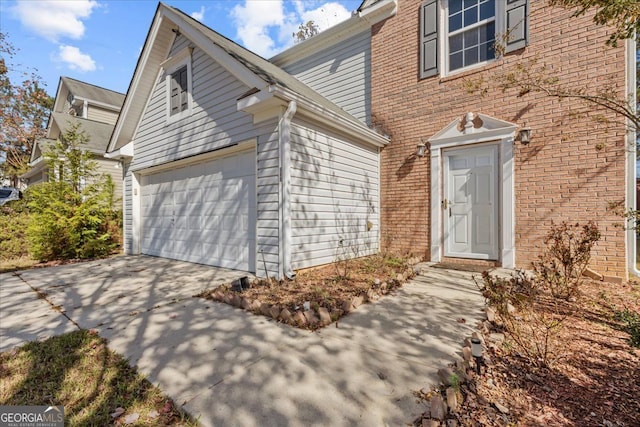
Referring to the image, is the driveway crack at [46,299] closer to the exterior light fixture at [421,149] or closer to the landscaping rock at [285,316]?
the landscaping rock at [285,316]

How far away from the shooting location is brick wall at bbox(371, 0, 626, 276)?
5.02 meters

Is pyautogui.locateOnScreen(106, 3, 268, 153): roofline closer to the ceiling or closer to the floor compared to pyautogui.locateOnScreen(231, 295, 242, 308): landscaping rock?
closer to the ceiling

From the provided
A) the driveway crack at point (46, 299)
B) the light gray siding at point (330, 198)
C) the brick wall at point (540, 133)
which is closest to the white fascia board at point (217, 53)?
the light gray siding at point (330, 198)

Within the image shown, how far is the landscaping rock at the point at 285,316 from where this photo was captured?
3.30 metres

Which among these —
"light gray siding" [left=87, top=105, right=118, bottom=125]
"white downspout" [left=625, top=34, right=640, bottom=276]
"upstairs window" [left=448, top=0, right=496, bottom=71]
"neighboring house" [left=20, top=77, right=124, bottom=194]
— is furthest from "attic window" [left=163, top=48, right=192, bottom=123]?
"light gray siding" [left=87, top=105, right=118, bottom=125]

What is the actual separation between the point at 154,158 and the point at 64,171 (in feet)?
7.79

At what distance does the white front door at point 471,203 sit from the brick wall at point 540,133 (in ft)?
1.39

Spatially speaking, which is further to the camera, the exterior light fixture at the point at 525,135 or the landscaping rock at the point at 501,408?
the exterior light fixture at the point at 525,135

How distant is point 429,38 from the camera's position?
22.2 ft

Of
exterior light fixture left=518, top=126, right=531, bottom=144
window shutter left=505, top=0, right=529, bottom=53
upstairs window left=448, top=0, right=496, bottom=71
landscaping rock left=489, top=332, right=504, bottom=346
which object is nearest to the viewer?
landscaping rock left=489, top=332, right=504, bottom=346

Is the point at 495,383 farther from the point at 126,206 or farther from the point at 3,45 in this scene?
the point at 3,45

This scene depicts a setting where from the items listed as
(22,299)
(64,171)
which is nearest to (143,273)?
(22,299)

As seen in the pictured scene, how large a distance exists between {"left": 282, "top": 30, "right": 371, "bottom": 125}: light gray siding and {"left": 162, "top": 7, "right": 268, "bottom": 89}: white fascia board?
12.1 feet

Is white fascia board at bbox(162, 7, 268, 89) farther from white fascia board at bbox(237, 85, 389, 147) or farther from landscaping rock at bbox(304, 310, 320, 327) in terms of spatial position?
landscaping rock at bbox(304, 310, 320, 327)
